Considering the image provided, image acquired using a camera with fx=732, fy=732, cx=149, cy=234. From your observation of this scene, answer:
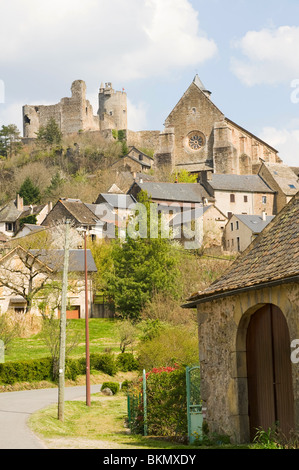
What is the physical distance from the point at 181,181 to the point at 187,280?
121 feet

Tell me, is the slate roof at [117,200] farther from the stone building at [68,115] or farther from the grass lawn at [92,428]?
the grass lawn at [92,428]

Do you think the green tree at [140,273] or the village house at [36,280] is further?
the green tree at [140,273]

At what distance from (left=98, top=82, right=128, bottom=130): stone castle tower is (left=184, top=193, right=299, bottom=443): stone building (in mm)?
120963

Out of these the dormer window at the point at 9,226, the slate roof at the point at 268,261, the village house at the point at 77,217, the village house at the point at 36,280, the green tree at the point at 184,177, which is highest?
the green tree at the point at 184,177

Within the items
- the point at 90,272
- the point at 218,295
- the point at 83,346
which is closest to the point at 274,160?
the point at 90,272

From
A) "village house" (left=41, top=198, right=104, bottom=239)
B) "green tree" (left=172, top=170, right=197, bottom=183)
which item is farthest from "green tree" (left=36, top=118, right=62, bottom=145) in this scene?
"village house" (left=41, top=198, right=104, bottom=239)

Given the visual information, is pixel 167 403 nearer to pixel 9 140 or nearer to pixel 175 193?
pixel 175 193

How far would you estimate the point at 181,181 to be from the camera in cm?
9062

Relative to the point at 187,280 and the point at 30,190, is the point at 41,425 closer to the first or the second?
the point at 187,280

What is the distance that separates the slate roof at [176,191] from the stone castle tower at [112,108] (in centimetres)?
5104

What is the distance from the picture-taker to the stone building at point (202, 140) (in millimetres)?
92688

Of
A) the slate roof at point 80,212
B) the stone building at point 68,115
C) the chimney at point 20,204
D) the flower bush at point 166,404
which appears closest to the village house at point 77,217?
the slate roof at point 80,212

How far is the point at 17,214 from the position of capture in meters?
94.2

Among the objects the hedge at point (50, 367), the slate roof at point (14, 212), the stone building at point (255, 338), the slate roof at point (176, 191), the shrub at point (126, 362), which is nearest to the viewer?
the stone building at point (255, 338)
